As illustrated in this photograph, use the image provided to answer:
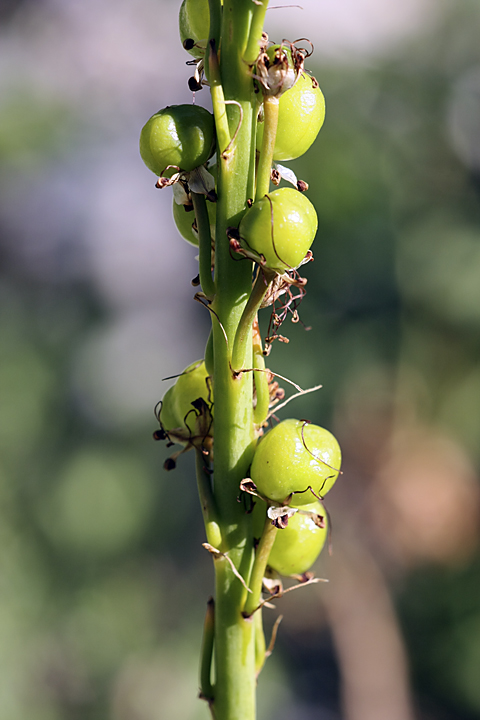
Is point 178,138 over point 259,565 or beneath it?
over

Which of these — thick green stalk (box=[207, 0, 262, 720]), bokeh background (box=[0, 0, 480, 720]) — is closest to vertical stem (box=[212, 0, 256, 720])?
thick green stalk (box=[207, 0, 262, 720])

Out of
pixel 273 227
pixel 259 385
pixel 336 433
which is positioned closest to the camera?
pixel 273 227

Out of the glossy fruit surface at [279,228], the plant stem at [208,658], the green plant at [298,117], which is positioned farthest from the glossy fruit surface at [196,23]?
the plant stem at [208,658]

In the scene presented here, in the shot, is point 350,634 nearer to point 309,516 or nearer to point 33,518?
point 33,518

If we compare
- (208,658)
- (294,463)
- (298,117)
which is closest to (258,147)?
(298,117)

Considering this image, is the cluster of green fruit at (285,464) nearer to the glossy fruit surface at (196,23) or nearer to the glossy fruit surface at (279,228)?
the glossy fruit surface at (279,228)

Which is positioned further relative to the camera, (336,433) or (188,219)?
(336,433)

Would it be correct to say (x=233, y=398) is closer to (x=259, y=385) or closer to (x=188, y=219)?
(x=259, y=385)
